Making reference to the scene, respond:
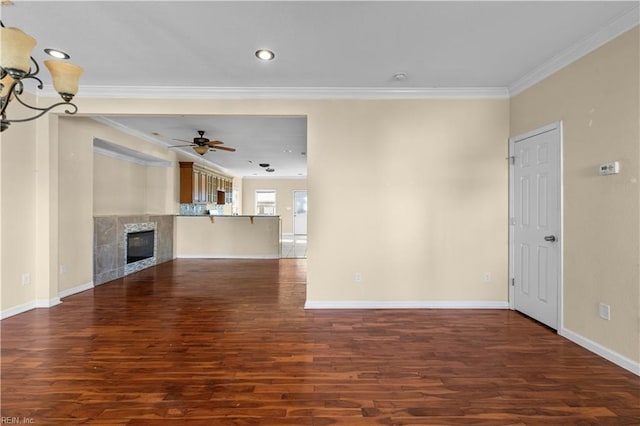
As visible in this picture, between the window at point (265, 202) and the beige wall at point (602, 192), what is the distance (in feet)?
34.8

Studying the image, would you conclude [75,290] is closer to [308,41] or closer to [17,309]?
[17,309]

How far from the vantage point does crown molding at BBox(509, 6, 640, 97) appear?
2221 millimetres

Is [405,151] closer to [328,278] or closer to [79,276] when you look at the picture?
[328,278]

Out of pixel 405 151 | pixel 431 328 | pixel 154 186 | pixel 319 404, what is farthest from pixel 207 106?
pixel 154 186

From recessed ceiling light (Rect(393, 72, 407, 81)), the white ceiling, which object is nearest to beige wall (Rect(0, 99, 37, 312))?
the white ceiling

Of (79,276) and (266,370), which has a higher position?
(79,276)

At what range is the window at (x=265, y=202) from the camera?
1264 centimetres

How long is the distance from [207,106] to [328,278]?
2.56m

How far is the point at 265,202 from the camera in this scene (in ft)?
41.7

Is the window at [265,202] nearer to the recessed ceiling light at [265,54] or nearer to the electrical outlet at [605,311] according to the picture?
the recessed ceiling light at [265,54]

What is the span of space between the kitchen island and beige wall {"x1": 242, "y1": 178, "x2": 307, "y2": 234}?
16.5 ft

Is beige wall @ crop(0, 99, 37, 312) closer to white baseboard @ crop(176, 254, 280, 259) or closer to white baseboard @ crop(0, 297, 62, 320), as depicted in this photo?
white baseboard @ crop(0, 297, 62, 320)

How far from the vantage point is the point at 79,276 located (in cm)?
430

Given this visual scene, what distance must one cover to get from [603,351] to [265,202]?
37.4 feet
